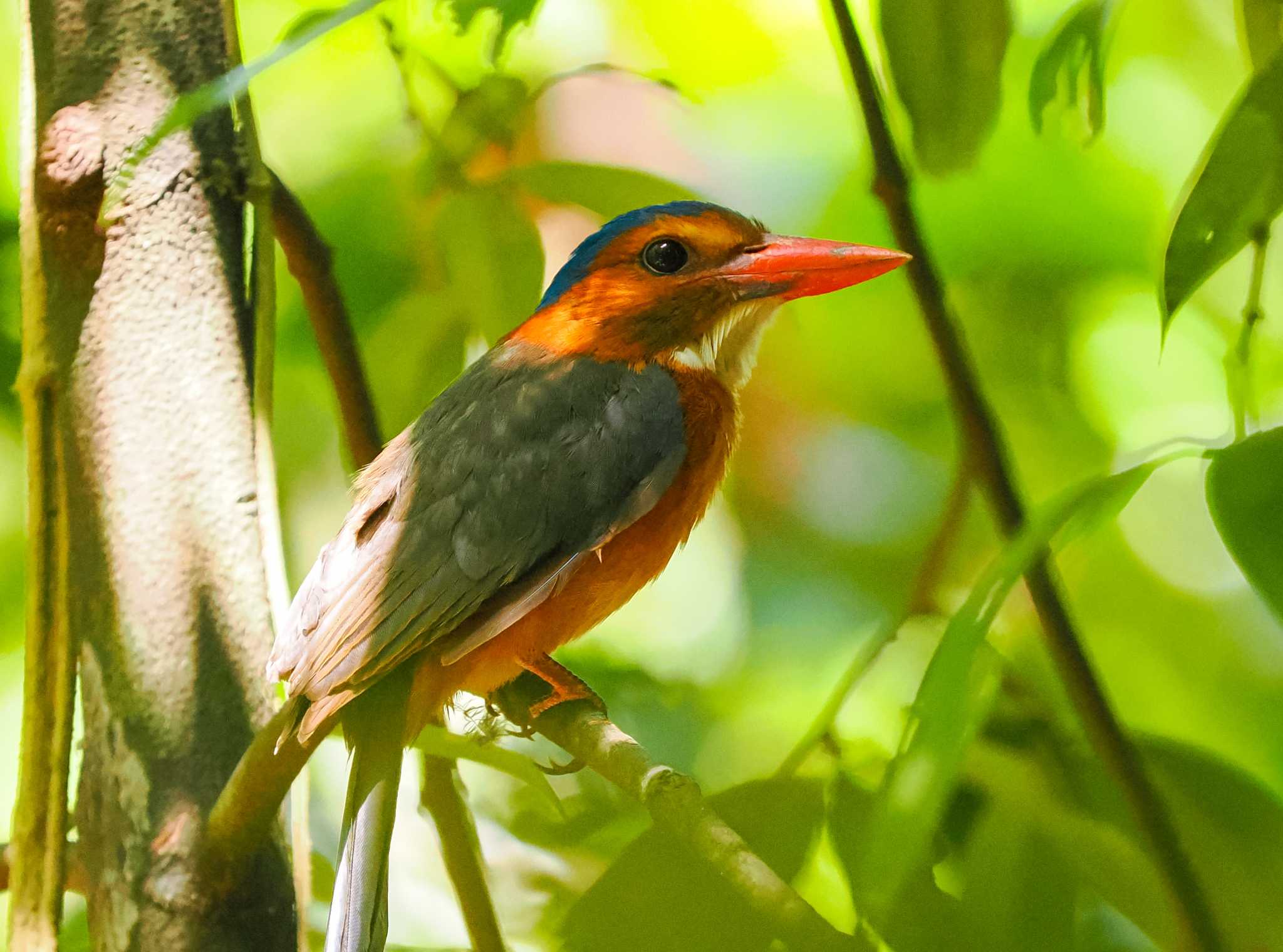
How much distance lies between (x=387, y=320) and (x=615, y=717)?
0.64 meters

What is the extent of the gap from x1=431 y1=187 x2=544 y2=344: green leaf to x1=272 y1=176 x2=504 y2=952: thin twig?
0.17 metres

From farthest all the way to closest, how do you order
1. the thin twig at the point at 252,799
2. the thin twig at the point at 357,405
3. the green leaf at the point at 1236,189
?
the thin twig at the point at 357,405, the thin twig at the point at 252,799, the green leaf at the point at 1236,189

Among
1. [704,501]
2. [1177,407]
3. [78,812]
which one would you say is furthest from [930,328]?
[78,812]

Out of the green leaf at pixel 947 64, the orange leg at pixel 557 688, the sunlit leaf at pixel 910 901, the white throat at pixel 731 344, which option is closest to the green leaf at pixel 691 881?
the sunlit leaf at pixel 910 901

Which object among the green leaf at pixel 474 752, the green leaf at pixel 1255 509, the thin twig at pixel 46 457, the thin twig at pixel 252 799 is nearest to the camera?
the green leaf at pixel 1255 509

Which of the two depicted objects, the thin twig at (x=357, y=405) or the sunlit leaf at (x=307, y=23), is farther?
the thin twig at (x=357, y=405)

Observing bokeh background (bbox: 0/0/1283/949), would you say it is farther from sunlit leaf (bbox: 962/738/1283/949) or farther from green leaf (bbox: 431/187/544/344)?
sunlit leaf (bbox: 962/738/1283/949)

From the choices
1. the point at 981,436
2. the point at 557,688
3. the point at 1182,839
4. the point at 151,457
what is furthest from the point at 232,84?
the point at 1182,839

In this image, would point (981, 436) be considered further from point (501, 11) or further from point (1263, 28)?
point (501, 11)

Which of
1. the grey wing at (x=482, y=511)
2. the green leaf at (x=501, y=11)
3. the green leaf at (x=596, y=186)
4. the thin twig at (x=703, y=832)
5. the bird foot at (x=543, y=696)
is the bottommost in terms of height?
the thin twig at (x=703, y=832)

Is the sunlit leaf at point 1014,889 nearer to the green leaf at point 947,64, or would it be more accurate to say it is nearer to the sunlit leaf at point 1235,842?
the sunlit leaf at point 1235,842

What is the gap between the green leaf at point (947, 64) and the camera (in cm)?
116

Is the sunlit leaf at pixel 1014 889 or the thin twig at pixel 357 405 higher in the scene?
A: the thin twig at pixel 357 405

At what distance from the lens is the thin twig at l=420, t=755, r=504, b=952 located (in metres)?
1.38
